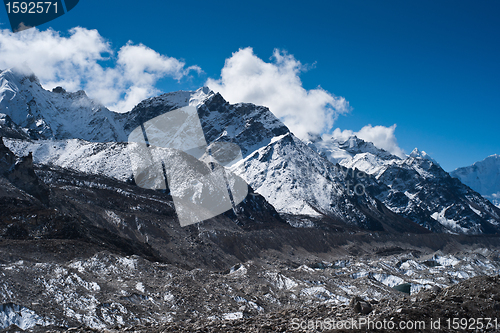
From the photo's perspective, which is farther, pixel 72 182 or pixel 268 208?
pixel 268 208

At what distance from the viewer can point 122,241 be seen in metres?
71.1

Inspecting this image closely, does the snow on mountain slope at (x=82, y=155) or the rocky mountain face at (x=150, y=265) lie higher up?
the snow on mountain slope at (x=82, y=155)

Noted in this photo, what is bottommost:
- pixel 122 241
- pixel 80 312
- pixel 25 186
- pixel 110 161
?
pixel 80 312

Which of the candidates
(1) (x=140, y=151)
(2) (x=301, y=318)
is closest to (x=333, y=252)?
(1) (x=140, y=151)

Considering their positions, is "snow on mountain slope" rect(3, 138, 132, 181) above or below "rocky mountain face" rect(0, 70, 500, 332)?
above

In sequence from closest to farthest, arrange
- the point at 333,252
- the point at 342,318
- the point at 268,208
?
the point at 342,318
the point at 333,252
the point at 268,208

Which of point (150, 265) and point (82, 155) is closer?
point (150, 265)

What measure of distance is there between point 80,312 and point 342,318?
22174 mm

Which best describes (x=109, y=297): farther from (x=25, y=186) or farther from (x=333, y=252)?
(x=333, y=252)

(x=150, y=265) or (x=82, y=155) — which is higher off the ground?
(x=82, y=155)

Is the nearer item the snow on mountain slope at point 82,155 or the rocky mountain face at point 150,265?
the rocky mountain face at point 150,265

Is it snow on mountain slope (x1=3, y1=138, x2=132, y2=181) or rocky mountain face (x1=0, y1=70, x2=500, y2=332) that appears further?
snow on mountain slope (x1=3, y1=138, x2=132, y2=181)

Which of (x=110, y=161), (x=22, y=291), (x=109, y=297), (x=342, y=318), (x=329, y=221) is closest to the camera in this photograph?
(x=342, y=318)

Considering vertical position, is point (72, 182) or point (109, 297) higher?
point (72, 182)
